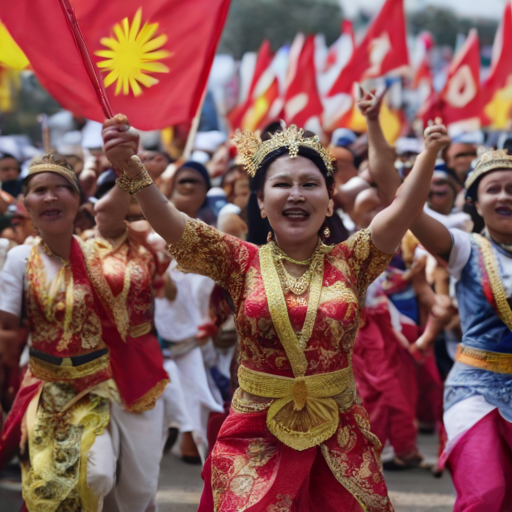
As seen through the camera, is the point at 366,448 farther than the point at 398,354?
No

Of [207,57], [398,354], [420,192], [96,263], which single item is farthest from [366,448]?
[398,354]

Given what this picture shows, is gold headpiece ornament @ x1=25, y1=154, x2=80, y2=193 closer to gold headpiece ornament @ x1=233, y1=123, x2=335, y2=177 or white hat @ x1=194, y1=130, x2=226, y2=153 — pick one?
gold headpiece ornament @ x1=233, y1=123, x2=335, y2=177

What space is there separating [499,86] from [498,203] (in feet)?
22.7

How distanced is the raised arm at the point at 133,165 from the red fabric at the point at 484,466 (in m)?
1.79

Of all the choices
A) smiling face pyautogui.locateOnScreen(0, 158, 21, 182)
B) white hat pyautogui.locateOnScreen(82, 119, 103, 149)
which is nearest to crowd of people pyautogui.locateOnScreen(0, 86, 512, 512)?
smiling face pyautogui.locateOnScreen(0, 158, 21, 182)

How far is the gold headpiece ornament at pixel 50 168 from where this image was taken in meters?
4.55

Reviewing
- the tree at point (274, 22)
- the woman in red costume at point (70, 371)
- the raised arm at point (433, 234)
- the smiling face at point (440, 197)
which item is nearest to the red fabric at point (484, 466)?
the raised arm at point (433, 234)

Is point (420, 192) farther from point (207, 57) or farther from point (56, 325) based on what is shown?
point (56, 325)

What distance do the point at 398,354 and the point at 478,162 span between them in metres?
2.69

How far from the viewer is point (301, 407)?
3.40m

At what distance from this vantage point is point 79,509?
4270mm

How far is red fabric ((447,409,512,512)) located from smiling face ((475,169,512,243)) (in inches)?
35.6

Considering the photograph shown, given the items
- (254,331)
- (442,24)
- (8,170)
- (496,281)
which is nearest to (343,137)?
(8,170)

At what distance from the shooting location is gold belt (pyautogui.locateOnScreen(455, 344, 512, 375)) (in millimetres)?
4199
